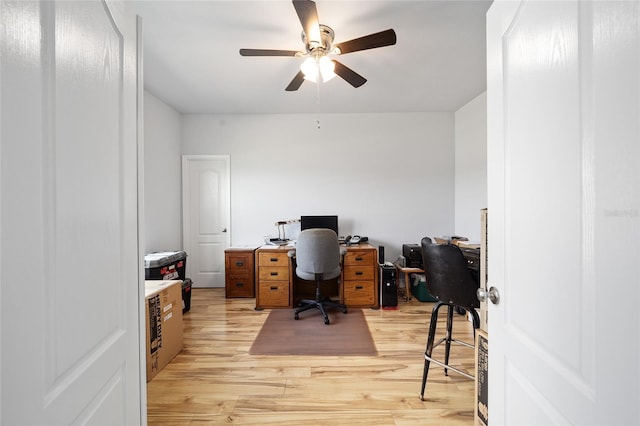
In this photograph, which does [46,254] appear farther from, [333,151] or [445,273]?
[333,151]

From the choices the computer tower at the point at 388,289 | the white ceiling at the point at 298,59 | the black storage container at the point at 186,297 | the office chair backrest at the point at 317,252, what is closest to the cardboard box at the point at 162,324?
the black storage container at the point at 186,297

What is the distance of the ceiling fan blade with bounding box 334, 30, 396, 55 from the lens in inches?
65.6

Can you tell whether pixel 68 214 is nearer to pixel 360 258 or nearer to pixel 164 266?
pixel 164 266

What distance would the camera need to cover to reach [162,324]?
1987 mm

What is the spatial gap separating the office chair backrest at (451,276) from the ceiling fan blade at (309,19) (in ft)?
5.04

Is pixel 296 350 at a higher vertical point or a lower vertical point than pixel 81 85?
lower

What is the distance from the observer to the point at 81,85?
2.02 feet

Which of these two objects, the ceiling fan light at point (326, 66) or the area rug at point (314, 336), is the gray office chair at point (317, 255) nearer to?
the area rug at point (314, 336)

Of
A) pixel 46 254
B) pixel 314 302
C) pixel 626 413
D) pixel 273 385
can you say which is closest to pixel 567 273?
pixel 626 413

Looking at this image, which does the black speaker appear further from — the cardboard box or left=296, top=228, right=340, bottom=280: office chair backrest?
the cardboard box

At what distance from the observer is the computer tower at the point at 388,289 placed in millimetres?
3166

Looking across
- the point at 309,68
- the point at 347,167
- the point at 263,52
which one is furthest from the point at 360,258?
the point at 263,52

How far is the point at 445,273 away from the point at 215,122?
375 centimetres

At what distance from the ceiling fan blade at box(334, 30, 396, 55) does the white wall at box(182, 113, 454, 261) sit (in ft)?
6.78
